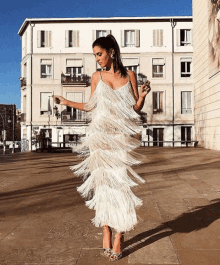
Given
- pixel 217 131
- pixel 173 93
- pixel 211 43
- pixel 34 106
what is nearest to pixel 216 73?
pixel 211 43

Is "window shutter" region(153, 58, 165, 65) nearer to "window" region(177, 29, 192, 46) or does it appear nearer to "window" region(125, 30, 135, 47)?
"window" region(177, 29, 192, 46)

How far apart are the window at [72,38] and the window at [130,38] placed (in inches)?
185

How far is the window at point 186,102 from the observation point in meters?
33.8

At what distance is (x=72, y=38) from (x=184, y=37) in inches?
450

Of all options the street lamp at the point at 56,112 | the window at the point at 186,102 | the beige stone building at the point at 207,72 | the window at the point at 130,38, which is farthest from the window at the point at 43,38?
the beige stone building at the point at 207,72

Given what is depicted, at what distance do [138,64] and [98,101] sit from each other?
106 ft

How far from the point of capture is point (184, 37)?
34.3 m

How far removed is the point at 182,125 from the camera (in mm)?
33594

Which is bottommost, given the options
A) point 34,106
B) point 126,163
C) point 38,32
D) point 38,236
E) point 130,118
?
point 38,236

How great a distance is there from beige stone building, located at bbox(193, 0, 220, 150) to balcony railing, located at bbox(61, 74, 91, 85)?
1192 cm

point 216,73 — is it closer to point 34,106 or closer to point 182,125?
→ point 182,125

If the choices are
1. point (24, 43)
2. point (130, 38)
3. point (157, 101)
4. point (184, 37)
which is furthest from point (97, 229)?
point (24, 43)

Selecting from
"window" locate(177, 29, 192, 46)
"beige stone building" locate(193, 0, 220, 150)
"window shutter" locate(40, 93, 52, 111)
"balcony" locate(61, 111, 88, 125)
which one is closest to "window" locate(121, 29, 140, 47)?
"window" locate(177, 29, 192, 46)

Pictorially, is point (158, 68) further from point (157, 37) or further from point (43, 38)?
point (43, 38)
